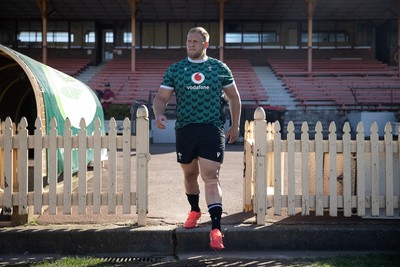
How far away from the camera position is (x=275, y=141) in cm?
419

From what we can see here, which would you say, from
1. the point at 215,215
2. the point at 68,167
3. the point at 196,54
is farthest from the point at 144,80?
the point at 215,215

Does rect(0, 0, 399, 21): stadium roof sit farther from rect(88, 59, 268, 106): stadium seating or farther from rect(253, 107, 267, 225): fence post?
rect(253, 107, 267, 225): fence post

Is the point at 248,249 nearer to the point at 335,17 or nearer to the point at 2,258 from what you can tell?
the point at 2,258

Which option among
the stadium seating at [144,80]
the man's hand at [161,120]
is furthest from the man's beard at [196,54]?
the stadium seating at [144,80]

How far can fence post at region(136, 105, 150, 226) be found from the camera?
4102 mm

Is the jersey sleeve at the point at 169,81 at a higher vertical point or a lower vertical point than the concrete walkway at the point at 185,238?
higher

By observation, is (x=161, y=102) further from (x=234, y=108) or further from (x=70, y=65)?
(x=70, y=65)

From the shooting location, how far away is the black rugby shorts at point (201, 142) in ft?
12.2

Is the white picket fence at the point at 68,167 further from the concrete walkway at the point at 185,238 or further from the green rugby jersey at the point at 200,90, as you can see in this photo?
the green rugby jersey at the point at 200,90

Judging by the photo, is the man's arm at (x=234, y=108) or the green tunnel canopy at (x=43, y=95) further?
the green tunnel canopy at (x=43, y=95)

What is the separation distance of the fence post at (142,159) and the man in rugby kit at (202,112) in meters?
0.30

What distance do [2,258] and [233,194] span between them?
10.4 ft

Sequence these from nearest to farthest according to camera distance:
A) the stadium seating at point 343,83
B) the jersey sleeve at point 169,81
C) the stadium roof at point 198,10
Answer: the jersey sleeve at point 169,81, the stadium seating at point 343,83, the stadium roof at point 198,10

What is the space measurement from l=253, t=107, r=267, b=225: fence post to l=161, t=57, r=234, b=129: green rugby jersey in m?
0.49
